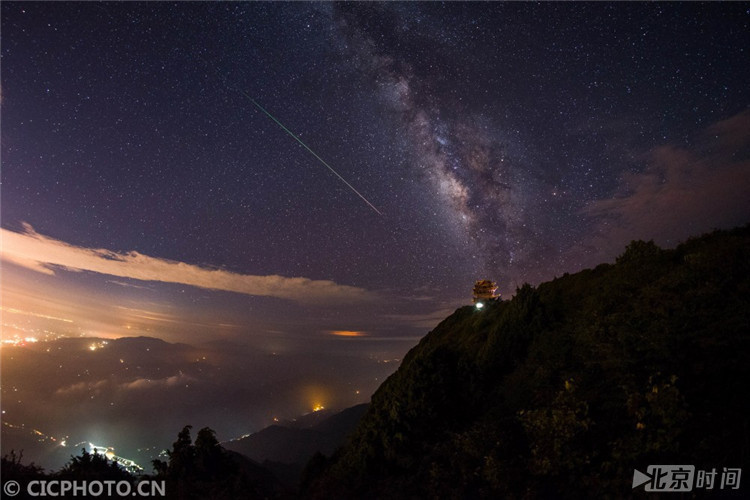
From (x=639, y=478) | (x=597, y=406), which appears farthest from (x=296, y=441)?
(x=639, y=478)

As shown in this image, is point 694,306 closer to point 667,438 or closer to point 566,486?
point 667,438

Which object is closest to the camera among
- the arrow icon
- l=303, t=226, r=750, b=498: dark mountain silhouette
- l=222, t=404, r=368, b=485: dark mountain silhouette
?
the arrow icon

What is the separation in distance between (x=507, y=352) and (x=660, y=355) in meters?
8.98

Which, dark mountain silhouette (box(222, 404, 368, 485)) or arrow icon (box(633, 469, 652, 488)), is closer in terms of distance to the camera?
arrow icon (box(633, 469, 652, 488))

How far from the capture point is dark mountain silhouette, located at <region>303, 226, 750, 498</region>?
6.28m

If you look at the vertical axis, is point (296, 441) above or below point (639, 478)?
below

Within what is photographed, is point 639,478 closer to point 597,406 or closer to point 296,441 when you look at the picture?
point 597,406

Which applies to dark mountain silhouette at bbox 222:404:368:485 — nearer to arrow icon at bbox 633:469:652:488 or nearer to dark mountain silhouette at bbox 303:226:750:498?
dark mountain silhouette at bbox 303:226:750:498

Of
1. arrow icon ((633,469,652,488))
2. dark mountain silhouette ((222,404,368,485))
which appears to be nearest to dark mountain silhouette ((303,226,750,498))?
arrow icon ((633,469,652,488))

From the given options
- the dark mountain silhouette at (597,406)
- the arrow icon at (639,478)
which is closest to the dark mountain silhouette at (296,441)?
the dark mountain silhouette at (597,406)

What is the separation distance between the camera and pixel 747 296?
7191mm

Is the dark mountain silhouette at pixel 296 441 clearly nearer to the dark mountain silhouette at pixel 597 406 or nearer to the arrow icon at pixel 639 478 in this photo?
the dark mountain silhouette at pixel 597 406

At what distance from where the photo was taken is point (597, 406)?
7.90 meters

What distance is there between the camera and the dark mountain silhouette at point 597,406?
6277 millimetres
